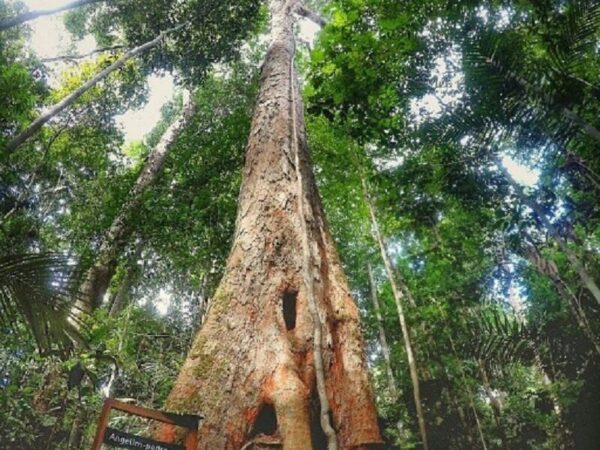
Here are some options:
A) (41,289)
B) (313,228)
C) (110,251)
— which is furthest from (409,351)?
(110,251)

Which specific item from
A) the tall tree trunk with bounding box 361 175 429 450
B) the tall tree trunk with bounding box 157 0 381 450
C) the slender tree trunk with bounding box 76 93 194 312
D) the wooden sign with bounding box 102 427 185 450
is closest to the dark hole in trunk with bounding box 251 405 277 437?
the tall tree trunk with bounding box 157 0 381 450

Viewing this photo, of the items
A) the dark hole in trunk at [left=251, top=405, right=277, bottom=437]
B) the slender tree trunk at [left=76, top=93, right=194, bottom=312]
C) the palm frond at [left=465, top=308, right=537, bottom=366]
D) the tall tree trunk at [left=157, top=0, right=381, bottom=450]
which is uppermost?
the slender tree trunk at [left=76, top=93, right=194, bottom=312]

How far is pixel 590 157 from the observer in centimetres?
475

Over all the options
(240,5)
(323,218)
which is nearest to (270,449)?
(323,218)

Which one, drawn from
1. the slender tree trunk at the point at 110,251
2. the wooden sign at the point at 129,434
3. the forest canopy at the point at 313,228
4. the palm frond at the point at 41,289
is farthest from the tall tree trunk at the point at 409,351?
the slender tree trunk at the point at 110,251

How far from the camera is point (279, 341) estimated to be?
117 inches

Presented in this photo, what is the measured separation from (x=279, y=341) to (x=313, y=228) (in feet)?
3.94

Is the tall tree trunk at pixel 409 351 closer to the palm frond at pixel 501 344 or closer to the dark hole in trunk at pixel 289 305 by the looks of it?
the palm frond at pixel 501 344

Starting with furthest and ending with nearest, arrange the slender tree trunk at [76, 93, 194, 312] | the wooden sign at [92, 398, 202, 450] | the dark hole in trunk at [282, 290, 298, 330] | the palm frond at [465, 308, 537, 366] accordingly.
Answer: the slender tree trunk at [76, 93, 194, 312]
the palm frond at [465, 308, 537, 366]
the dark hole in trunk at [282, 290, 298, 330]
the wooden sign at [92, 398, 202, 450]

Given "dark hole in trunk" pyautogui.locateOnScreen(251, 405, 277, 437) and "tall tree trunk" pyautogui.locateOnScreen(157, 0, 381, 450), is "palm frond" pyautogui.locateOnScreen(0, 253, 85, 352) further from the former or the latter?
"dark hole in trunk" pyautogui.locateOnScreen(251, 405, 277, 437)

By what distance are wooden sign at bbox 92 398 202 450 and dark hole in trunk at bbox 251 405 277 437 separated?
46 centimetres

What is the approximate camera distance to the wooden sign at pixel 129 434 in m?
2.16

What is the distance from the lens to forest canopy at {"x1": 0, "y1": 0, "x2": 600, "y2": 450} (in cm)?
292

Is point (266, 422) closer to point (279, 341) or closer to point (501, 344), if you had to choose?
point (279, 341)
